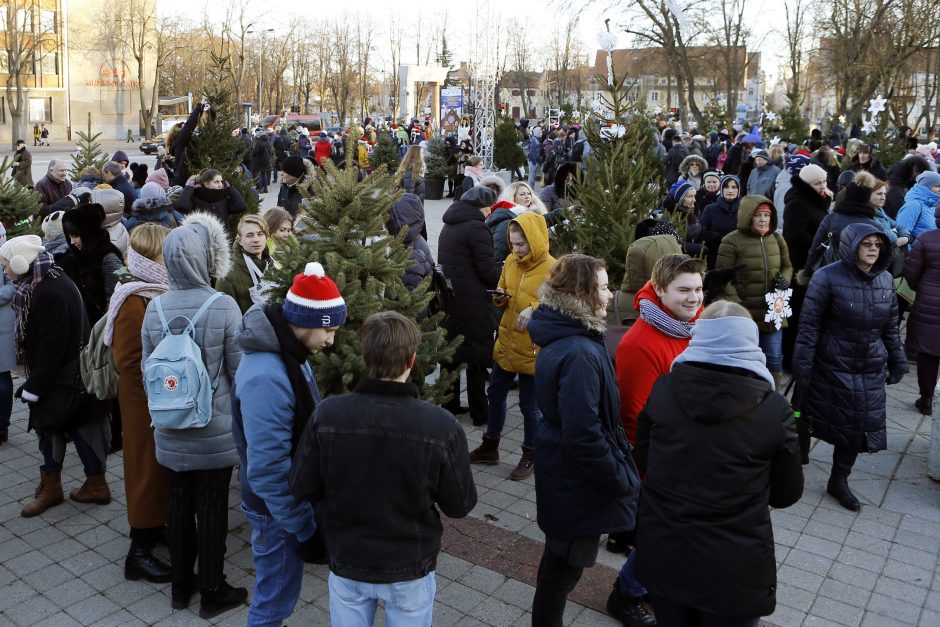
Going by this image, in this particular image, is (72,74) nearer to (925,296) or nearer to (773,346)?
(773,346)

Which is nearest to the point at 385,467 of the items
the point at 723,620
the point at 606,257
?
the point at 723,620

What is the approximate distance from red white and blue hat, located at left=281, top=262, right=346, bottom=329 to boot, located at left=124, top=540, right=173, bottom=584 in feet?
6.81

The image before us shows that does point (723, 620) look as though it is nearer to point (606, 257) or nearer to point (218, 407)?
point (218, 407)

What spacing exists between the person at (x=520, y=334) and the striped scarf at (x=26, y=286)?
289 centimetres

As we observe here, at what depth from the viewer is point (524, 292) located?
5.89 m

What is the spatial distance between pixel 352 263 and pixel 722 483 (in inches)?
88.4

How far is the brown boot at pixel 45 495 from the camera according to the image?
5410 mm

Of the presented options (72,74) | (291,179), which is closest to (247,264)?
(291,179)

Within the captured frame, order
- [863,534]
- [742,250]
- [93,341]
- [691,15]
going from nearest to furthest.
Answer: [93,341]
[863,534]
[742,250]
[691,15]

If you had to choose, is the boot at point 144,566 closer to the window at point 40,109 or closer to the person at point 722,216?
the person at point 722,216

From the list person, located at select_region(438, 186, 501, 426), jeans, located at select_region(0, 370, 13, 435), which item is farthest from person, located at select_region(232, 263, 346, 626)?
jeans, located at select_region(0, 370, 13, 435)

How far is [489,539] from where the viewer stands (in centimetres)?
514

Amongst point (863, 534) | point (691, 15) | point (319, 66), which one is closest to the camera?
point (863, 534)

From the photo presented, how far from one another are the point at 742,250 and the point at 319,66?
7117cm
